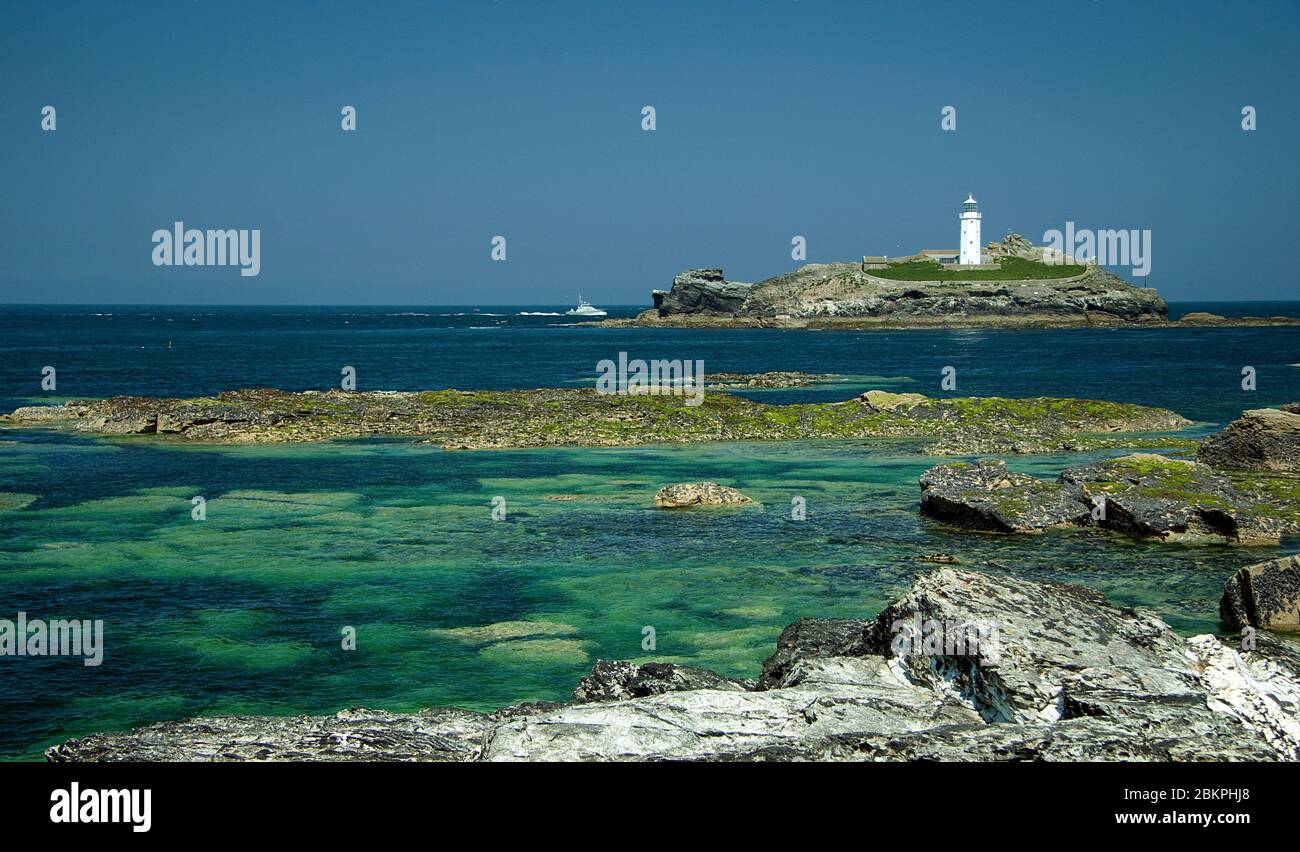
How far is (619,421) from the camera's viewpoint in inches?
1953

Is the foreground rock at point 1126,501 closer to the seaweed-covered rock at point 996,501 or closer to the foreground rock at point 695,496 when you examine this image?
the seaweed-covered rock at point 996,501

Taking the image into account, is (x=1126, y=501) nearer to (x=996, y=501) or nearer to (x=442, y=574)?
(x=996, y=501)

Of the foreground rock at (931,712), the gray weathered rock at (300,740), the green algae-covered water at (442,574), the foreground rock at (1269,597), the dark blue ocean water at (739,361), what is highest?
the dark blue ocean water at (739,361)

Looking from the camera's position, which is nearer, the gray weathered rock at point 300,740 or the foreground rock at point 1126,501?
the gray weathered rock at point 300,740

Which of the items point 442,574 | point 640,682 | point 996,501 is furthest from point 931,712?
point 996,501

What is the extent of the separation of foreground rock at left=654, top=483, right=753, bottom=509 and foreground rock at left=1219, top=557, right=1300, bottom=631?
49.9 feet

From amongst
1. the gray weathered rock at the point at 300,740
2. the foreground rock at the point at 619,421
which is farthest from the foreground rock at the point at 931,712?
the foreground rock at the point at 619,421

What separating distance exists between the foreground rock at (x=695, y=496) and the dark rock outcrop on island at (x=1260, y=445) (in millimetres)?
15674

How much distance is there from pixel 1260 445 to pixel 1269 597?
57.2ft

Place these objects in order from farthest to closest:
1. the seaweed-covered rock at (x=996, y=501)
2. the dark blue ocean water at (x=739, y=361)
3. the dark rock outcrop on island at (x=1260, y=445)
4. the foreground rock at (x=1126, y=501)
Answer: the dark blue ocean water at (x=739, y=361), the dark rock outcrop on island at (x=1260, y=445), the seaweed-covered rock at (x=996, y=501), the foreground rock at (x=1126, y=501)

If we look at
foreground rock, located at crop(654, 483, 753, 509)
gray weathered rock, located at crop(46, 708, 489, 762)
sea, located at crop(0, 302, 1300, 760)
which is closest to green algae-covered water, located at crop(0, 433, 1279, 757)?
sea, located at crop(0, 302, 1300, 760)

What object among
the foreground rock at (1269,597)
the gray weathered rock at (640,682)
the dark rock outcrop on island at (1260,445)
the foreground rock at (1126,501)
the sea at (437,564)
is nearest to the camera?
the gray weathered rock at (640,682)

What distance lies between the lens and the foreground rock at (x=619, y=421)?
47062 millimetres

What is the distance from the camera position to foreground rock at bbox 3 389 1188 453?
4706 centimetres
